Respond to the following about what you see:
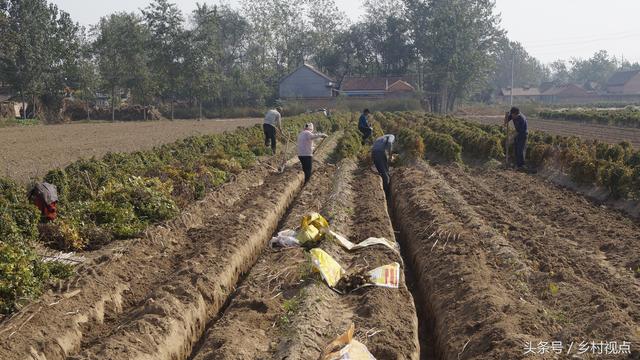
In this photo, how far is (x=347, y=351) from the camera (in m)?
5.54

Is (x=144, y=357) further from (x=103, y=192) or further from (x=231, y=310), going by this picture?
(x=103, y=192)

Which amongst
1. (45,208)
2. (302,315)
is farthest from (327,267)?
(45,208)

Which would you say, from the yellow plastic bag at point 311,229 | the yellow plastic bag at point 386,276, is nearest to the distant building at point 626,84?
the yellow plastic bag at point 311,229

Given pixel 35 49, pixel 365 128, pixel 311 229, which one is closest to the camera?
pixel 311 229

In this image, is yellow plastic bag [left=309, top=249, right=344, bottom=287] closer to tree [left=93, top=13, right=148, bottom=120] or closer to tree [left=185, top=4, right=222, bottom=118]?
tree [left=93, top=13, right=148, bottom=120]

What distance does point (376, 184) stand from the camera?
54.2 feet

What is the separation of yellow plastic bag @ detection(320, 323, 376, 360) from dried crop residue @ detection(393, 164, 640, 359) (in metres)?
1.10

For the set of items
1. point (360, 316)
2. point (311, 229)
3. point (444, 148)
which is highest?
point (444, 148)

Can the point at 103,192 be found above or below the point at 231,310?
above

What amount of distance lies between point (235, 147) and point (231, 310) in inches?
614

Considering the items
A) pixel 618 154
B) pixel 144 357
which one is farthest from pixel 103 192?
pixel 618 154

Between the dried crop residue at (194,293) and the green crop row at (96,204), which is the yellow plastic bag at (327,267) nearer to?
the dried crop residue at (194,293)

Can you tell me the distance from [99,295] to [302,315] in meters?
2.65

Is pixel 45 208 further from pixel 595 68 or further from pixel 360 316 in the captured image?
pixel 595 68
